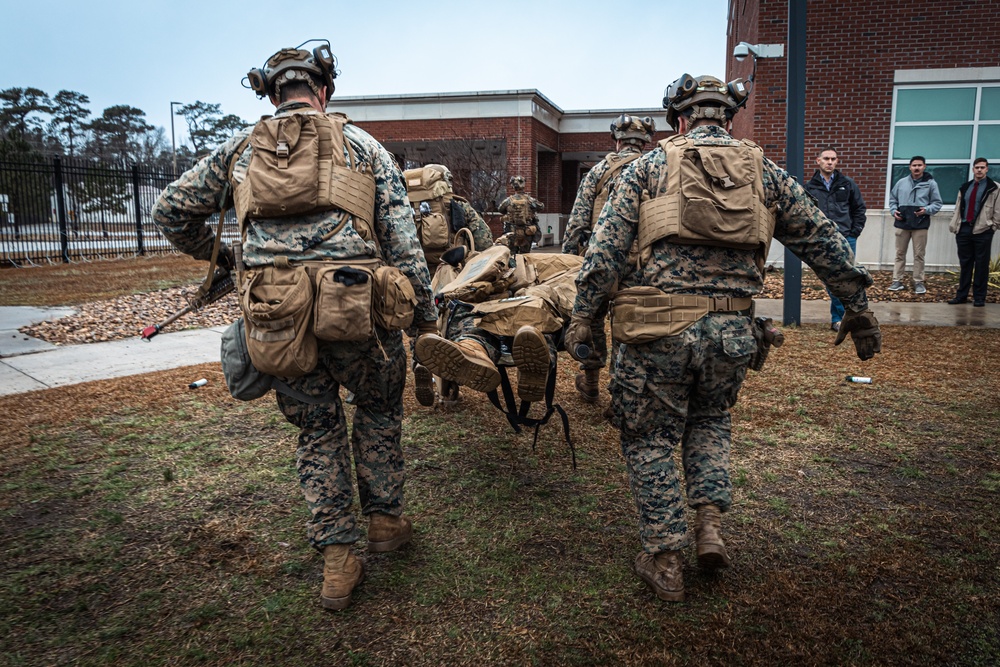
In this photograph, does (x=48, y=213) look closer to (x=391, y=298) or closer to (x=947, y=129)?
(x=391, y=298)

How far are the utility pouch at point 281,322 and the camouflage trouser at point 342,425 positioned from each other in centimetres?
17

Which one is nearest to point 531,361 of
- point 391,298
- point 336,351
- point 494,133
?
point 391,298

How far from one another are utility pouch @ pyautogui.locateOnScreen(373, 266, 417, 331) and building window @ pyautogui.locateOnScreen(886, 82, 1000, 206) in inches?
538

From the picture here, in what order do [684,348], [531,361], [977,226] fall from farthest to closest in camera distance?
[977,226], [531,361], [684,348]

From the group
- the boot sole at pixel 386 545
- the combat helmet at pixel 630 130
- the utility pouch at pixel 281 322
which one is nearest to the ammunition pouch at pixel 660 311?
the utility pouch at pixel 281 322

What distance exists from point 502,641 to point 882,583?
1.63 m

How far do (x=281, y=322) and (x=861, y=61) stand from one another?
46.4 feet

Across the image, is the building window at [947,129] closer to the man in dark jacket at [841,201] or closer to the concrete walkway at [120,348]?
the concrete walkway at [120,348]

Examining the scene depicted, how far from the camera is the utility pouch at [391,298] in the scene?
9.18 ft

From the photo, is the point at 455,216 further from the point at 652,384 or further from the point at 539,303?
the point at 652,384

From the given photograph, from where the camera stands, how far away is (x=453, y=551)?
3201 mm

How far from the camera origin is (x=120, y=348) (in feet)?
24.3

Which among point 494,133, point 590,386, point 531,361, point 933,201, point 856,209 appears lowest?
point 590,386

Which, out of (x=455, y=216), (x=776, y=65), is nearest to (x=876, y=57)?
(x=776, y=65)
